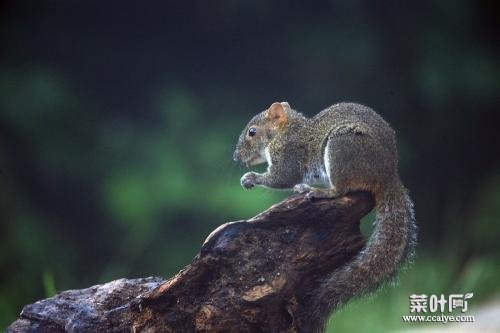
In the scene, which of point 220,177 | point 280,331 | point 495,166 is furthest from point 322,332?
point 495,166

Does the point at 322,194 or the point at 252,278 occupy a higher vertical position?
the point at 322,194

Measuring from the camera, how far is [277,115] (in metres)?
3.12

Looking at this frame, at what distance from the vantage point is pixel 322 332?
2.53 metres

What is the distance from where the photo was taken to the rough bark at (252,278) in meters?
2.46

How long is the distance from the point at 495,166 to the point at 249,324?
2593 mm

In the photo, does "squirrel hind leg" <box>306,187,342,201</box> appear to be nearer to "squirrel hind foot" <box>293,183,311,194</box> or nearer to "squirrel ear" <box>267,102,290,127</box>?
"squirrel hind foot" <box>293,183,311,194</box>

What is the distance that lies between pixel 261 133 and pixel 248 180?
0.84ft

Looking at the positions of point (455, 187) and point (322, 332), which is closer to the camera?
point (322, 332)

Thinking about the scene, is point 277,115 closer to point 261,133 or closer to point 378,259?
point 261,133

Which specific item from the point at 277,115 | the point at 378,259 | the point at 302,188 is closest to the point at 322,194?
the point at 302,188

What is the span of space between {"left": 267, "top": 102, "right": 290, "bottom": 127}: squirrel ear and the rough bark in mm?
551

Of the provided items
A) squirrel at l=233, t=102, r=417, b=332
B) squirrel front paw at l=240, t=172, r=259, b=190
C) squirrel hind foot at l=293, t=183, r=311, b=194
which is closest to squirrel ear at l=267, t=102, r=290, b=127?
squirrel at l=233, t=102, r=417, b=332

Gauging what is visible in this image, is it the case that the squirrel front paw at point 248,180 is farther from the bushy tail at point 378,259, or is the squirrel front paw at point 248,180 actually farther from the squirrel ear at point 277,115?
the bushy tail at point 378,259

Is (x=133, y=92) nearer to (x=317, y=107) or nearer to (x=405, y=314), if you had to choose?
(x=317, y=107)
